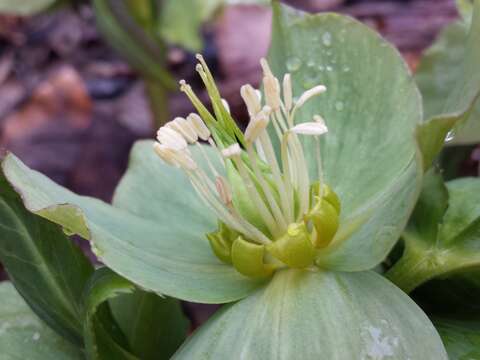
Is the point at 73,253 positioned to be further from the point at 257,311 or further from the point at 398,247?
the point at 398,247

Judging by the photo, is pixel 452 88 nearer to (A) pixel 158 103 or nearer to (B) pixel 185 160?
(B) pixel 185 160

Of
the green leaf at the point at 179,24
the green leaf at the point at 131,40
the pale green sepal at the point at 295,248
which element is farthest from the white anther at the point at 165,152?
the green leaf at the point at 179,24

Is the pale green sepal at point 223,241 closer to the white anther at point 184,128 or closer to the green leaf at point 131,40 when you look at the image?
the white anther at point 184,128

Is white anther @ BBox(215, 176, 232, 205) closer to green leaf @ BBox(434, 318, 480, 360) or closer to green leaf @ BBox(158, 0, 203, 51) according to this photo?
A: green leaf @ BBox(434, 318, 480, 360)

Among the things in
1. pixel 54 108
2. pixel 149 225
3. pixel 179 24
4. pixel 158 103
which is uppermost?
pixel 149 225

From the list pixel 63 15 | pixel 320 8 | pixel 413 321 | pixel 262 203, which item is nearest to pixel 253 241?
pixel 262 203

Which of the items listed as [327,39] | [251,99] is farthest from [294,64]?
[251,99]

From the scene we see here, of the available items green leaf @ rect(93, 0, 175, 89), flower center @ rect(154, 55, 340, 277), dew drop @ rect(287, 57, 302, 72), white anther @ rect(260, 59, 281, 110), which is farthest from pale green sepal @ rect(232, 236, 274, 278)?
green leaf @ rect(93, 0, 175, 89)

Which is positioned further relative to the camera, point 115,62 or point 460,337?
point 115,62
